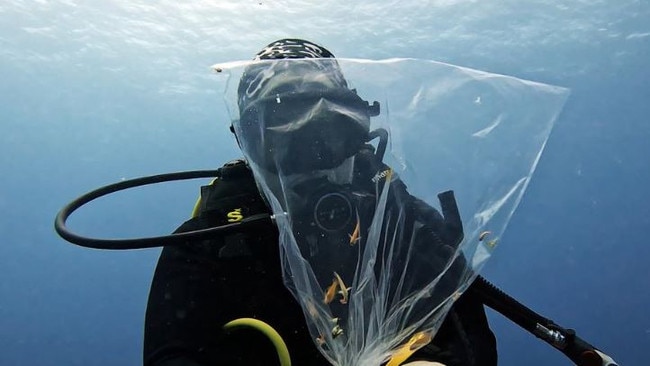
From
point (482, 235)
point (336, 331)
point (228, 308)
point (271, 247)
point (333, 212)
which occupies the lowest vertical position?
point (228, 308)

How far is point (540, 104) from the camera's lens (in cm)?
198

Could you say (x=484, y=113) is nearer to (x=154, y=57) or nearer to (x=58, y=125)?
(x=154, y=57)

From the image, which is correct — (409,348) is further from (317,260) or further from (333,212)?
(333,212)

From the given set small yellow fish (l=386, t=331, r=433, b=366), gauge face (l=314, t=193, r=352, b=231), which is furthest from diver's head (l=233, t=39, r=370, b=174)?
small yellow fish (l=386, t=331, r=433, b=366)

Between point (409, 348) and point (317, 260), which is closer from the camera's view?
point (409, 348)

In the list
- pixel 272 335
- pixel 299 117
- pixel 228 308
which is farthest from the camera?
pixel 228 308

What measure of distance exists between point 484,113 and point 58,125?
119 ft

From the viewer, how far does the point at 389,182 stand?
1.95 meters

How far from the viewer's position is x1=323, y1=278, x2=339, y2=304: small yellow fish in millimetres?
1805

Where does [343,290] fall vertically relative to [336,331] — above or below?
above

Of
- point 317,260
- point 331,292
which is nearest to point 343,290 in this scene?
point 331,292

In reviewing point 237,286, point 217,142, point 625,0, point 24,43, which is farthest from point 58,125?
point 237,286

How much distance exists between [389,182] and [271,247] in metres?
0.72

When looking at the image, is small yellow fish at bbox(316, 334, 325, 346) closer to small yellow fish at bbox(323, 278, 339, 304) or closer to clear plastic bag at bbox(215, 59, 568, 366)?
clear plastic bag at bbox(215, 59, 568, 366)
